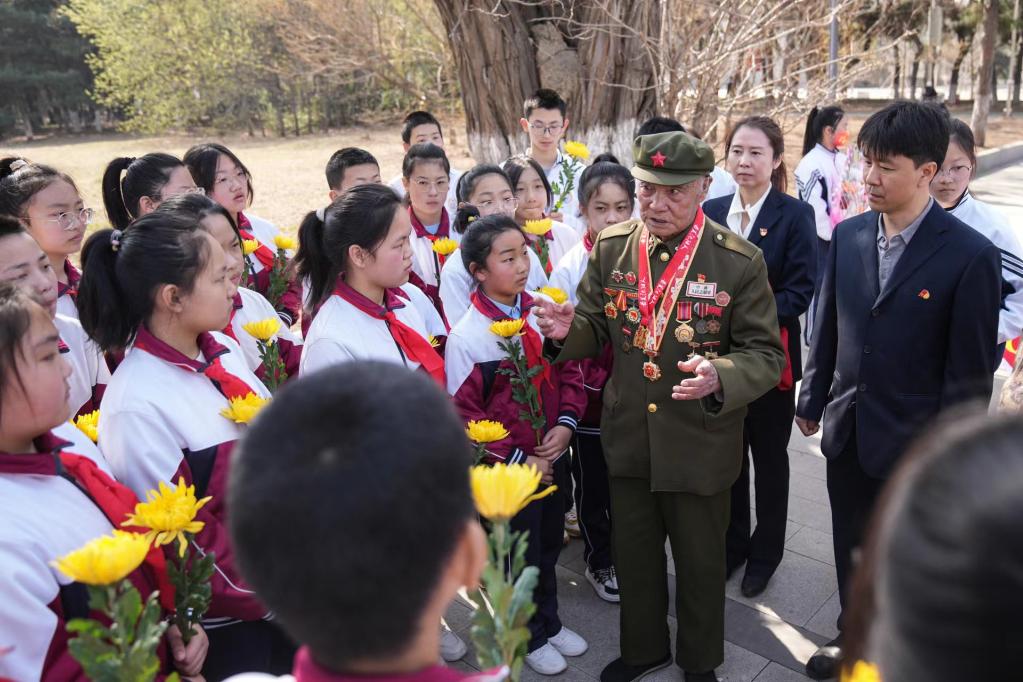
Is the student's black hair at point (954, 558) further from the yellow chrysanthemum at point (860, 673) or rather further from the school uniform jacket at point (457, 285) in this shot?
the school uniform jacket at point (457, 285)

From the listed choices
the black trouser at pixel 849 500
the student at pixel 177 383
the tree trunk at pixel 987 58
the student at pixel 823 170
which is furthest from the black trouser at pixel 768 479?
the tree trunk at pixel 987 58

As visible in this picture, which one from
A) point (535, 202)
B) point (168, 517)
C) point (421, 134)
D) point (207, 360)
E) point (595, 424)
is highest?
point (421, 134)

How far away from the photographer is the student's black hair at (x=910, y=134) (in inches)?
98.0

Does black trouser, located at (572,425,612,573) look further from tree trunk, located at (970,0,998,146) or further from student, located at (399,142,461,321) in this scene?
tree trunk, located at (970,0,998,146)

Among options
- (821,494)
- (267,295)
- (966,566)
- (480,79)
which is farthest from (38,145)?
(966,566)

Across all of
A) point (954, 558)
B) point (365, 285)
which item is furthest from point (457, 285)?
point (954, 558)

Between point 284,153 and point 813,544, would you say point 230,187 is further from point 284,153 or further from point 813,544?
point 284,153

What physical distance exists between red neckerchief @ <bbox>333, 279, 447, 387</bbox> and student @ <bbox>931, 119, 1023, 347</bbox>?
218cm

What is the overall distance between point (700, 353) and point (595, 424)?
891mm

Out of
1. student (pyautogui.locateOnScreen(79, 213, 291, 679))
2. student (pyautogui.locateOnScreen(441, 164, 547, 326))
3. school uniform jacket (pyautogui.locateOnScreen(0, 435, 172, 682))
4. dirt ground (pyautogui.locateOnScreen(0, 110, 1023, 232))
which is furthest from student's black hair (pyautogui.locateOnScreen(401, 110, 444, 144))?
school uniform jacket (pyautogui.locateOnScreen(0, 435, 172, 682))

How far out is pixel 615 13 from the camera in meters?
6.82

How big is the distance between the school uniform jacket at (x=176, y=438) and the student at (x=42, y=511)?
0.45 feet

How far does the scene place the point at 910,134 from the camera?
8.13 ft

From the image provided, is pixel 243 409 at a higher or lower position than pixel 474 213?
lower
